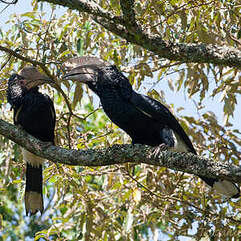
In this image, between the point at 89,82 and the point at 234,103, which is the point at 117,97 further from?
the point at 234,103

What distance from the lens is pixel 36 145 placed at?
3.17 m

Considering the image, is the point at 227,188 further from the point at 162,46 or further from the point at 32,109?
the point at 32,109

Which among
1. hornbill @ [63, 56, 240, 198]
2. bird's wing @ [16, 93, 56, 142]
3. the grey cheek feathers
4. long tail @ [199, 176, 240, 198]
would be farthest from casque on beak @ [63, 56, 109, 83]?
long tail @ [199, 176, 240, 198]

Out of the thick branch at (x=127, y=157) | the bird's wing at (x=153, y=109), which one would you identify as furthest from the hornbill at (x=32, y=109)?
the bird's wing at (x=153, y=109)

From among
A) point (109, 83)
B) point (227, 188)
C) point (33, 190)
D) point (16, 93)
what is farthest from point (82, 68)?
point (227, 188)

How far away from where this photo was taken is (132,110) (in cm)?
341

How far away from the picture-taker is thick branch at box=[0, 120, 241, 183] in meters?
2.65

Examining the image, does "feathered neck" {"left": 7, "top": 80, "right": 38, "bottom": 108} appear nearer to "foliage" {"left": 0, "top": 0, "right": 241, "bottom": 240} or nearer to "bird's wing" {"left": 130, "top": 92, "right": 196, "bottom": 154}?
"foliage" {"left": 0, "top": 0, "right": 241, "bottom": 240}

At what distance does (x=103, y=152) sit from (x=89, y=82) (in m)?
0.79

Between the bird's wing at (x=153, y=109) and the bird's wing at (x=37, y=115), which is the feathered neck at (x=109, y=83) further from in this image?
the bird's wing at (x=37, y=115)

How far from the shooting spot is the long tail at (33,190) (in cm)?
395

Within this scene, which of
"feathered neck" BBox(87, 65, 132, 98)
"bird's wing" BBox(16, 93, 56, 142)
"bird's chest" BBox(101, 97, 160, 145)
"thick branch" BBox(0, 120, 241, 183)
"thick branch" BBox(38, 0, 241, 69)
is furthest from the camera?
"bird's wing" BBox(16, 93, 56, 142)

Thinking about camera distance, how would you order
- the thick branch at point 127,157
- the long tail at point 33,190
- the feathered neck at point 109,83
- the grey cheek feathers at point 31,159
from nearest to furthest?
the thick branch at point 127,157 < the feathered neck at point 109,83 < the long tail at point 33,190 < the grey cheek feathers at point 31,159

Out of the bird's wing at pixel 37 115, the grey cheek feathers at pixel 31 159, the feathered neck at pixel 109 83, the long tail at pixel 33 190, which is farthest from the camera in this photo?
the grey cheek feathers at pixel 31 159
